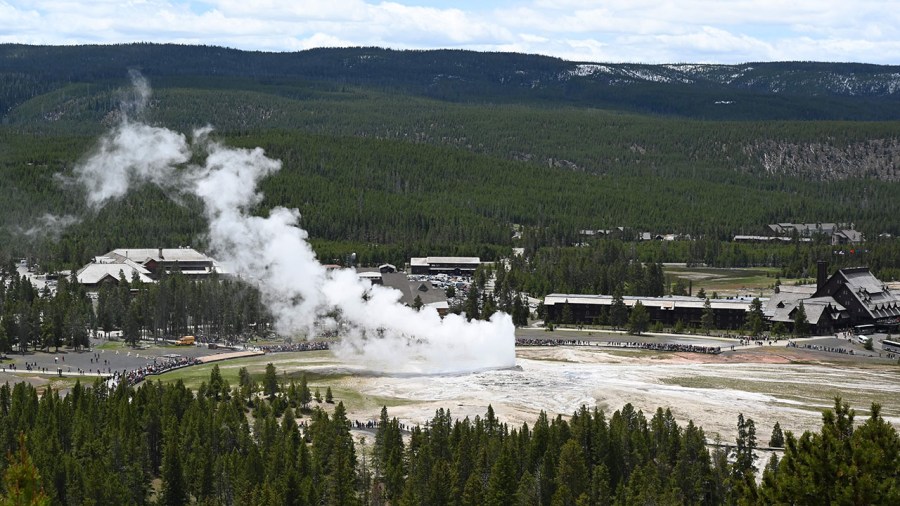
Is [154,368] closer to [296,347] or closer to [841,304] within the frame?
[296,347]

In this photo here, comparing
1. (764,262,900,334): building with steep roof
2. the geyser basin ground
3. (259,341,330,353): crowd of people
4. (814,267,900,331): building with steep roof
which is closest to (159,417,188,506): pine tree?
the geyser basin ground

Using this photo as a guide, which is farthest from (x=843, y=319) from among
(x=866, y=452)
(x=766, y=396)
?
(x=866, y=452)

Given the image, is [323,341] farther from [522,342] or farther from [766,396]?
[766,396]

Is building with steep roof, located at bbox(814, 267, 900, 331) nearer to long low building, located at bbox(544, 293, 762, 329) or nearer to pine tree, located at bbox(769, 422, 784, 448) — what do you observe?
long low building, located at bbox(544, 293, 762, 329)

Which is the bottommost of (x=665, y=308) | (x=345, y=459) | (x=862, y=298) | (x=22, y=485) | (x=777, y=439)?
(x=777, y=439)

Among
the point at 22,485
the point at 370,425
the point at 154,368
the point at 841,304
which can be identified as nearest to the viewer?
the point at 22,485

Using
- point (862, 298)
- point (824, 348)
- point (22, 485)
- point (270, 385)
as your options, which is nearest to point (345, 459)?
point (270, 385)

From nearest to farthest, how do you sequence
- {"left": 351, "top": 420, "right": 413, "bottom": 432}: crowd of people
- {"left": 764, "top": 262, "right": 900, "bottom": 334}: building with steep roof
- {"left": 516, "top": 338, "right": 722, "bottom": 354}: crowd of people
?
{"left": 351, "top": 420, "right": 413, "bottom": 432}: crowd of people → {"left": 516, "top": 338, "right": 722, "bottom": 354}: crowd of people → {"left": 764, "top": 262, "right": 900, "bottom": 334}: building with steep roof
